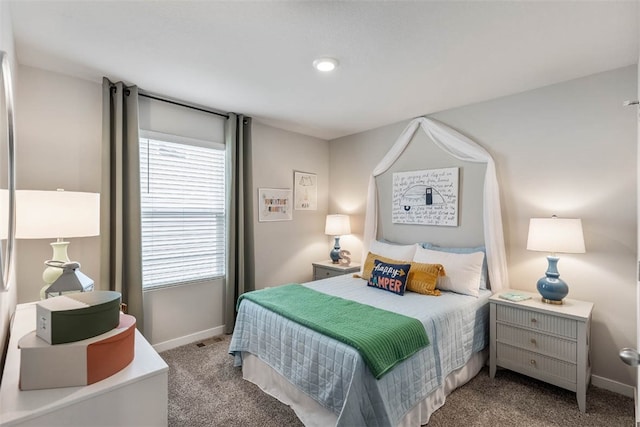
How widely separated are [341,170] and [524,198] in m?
2.33

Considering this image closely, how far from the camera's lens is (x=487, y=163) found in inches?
118

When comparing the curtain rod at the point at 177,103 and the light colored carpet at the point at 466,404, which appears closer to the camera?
the light colored carpet at the point at 466,404

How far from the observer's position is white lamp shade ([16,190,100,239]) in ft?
5.44

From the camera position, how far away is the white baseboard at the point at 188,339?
10.1 feet

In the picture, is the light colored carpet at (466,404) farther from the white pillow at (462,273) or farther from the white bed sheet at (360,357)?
the white pillow at (462,273)

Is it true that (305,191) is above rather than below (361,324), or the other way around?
above

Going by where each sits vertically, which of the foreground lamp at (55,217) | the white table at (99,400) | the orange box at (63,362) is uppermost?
the foreground lamp at (55,217)

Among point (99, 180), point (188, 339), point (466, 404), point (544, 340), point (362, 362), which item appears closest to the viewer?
point (362, 362)

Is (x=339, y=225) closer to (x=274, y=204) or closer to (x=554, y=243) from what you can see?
(x=274, y=204)

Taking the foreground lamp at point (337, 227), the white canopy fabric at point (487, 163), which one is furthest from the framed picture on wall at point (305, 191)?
the white canopy fabric at point (487, 163)

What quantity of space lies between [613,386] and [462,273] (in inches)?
52.2

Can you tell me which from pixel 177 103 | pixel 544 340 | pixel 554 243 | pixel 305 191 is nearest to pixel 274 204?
pixel 305 191

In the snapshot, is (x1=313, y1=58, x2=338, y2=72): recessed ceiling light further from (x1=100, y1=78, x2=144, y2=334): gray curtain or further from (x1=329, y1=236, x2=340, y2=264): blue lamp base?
(x1=329, y1=236, x2=340, y2=264): blue lamp base

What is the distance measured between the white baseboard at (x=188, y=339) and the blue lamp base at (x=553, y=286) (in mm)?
3158
